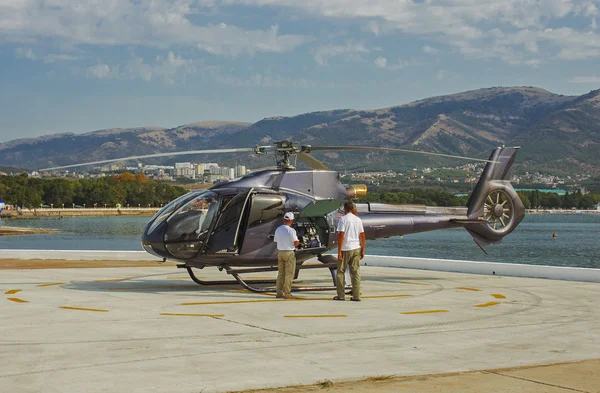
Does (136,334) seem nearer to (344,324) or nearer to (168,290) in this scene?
(344,324)

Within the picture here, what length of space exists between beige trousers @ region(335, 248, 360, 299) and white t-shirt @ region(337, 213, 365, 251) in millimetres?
112

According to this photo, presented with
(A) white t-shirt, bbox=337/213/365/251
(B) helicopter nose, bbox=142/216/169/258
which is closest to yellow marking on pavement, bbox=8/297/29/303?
(B) helicopter nose, bbox=142/216/169/258

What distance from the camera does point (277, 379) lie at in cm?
780

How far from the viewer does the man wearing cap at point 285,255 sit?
48.7ft

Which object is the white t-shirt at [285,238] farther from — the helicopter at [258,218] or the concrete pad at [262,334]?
the concrete pad at [262,334]

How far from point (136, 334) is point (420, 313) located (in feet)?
15.6

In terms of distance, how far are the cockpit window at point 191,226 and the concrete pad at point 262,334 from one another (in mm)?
915

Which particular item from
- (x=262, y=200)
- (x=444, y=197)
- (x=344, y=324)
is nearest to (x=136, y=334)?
(x=344, y=324)

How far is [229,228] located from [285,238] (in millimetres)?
1234

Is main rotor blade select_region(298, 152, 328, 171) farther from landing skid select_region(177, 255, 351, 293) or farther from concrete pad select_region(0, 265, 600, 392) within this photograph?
concrete pad select_region(0, 265, 600, 392)

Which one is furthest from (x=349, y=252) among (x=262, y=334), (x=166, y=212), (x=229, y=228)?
(x=262, y=334)

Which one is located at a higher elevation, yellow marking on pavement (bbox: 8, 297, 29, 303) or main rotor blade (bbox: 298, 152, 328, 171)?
main rotor blade (bbox: 298, 152, 328, 171)

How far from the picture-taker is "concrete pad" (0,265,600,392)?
26.3ft

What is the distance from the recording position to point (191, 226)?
15258 millimetres
